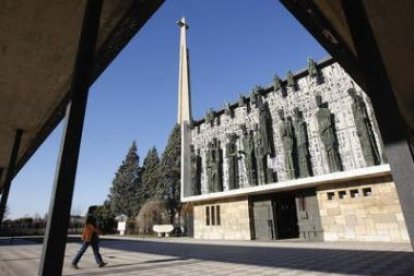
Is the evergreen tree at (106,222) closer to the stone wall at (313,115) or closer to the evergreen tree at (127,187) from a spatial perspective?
the evergreen tree at (127,187)

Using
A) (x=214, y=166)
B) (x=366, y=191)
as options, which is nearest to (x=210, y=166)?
(x=214, y=166)

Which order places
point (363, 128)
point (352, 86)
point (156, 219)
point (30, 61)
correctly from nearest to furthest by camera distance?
point (30, 61), point (363, 128), point (352, 86), point (156, 219)

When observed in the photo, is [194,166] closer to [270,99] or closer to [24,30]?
[270,99]

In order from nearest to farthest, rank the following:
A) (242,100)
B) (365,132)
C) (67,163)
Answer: (67,163) < (365,132) < (242,100)

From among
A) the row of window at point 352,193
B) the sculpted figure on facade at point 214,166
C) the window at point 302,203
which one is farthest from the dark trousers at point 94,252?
the sculpted figure on facade at point 214,166

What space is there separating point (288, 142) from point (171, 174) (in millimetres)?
25017

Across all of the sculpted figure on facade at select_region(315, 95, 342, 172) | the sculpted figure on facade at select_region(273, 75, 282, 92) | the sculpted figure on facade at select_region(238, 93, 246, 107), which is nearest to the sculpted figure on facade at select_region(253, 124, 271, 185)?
the sculpted figure on facade at select_region(238, 93, 246, 107)

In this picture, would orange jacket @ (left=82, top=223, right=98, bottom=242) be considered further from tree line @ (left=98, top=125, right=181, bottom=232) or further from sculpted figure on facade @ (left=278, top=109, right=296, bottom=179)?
tree line @ (left=98, top=125, right=181, bottom=232)

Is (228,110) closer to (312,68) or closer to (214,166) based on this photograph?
(214,166)

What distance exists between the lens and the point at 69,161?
2.66 m

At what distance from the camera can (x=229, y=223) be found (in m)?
18.6

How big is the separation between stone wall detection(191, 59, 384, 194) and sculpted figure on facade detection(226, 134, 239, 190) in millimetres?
313

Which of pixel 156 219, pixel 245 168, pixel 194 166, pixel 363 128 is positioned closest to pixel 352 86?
pixel 363 128

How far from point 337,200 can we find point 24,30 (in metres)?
14.3
